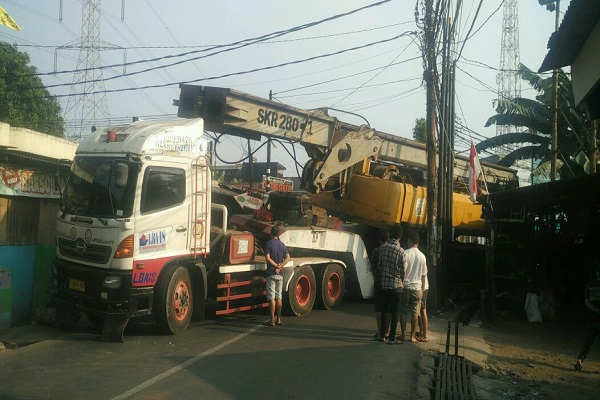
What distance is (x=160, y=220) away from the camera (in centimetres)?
876

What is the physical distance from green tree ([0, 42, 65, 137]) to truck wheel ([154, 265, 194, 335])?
18.7 m

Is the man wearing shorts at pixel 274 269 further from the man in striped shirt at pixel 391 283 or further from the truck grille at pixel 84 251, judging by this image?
the truck grille at pixel 84 251

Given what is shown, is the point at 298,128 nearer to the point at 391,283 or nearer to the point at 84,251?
the point at 391,283

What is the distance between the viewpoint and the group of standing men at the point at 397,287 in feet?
29.0

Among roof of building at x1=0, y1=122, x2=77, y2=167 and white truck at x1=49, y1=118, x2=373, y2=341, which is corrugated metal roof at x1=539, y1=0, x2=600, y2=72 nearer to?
white truck at x1=49, y1=118, x2=373, y2=341

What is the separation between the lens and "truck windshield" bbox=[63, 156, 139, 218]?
8.29 m

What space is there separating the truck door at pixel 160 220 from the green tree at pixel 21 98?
59.9 feet

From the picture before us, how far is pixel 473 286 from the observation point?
1424 cm

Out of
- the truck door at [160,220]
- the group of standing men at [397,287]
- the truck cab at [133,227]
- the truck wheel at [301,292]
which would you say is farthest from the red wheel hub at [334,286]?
the truck door at [160,220]

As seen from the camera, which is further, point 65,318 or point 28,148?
point 28,148

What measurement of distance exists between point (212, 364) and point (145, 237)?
2389mm

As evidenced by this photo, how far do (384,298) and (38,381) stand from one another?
5180 mm

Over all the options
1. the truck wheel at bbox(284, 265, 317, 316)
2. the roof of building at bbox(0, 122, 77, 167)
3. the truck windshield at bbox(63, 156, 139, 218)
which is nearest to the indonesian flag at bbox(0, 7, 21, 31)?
the roof of building at bbox(0, 122, 77, 167)

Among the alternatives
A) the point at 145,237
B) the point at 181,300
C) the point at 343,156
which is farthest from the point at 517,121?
the point at 145,237
